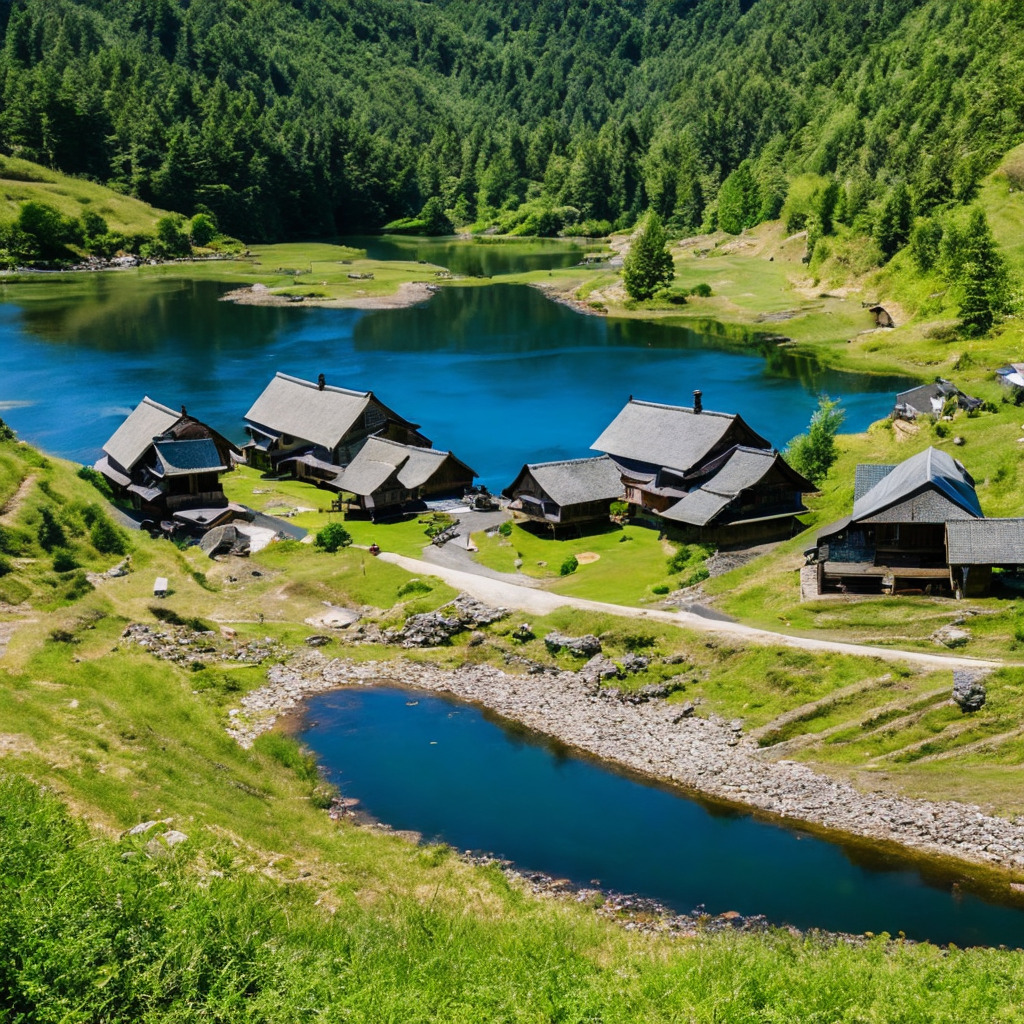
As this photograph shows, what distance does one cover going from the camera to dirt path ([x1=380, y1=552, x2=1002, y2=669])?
4822 cm

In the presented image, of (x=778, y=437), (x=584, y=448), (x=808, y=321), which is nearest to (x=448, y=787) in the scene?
(x=584, y=448)

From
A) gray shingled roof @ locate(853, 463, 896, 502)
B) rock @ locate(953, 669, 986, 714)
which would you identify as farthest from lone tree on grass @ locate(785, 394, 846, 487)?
rock @ locate(953, 669, 986, 714)

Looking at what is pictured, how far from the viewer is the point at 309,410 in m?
87.6

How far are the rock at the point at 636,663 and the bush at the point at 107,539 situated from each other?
30.5 meters

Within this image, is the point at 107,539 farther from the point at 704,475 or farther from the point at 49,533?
the point at 704,475

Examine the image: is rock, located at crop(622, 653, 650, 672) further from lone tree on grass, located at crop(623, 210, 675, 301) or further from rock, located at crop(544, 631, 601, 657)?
lone tree on grass, located at crop(623, 210, 675, 301)

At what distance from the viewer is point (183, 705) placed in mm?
47469

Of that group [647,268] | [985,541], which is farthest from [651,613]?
[647,268]

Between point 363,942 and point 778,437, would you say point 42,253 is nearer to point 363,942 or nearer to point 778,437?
point 778,437

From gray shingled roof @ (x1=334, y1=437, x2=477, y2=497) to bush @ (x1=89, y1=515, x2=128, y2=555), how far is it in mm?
17455

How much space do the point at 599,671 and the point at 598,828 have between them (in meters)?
12.1

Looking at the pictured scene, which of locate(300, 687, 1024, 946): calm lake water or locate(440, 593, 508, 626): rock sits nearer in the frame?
locate(300, 687, 1024, 946): calm lake water

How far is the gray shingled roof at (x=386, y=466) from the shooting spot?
77.0 meters

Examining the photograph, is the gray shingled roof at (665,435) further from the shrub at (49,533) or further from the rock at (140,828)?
the rock at (140,828)
